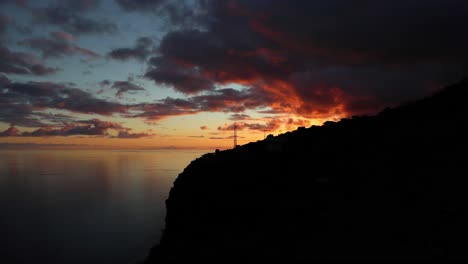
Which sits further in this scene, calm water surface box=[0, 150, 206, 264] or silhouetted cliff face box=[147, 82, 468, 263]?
calm water surface box=[0, 150, 206, 264]

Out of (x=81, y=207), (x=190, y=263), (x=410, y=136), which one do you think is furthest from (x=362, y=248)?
(x=81, y=207)

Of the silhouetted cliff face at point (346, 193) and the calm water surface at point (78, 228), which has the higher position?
the silhouetted cliff face at point (346, 193)

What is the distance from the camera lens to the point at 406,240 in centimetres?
1123

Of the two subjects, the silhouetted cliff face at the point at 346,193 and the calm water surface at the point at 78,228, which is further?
the calm water surface at the point at 78,228

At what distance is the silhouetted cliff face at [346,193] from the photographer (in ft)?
38.8

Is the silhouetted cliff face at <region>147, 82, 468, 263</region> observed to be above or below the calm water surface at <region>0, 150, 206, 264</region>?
above

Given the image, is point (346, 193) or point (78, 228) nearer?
point (346, 193)

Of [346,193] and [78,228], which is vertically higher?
[346,193]

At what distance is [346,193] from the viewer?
16.4 meters

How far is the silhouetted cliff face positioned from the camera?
1182 cm

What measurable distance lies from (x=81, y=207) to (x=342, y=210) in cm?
15405

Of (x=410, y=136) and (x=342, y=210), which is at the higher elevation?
(x=410, y=136)

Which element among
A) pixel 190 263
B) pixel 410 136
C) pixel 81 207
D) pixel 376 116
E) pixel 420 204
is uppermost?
pixel 376 116

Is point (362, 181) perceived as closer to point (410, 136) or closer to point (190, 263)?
point (410, 136)
